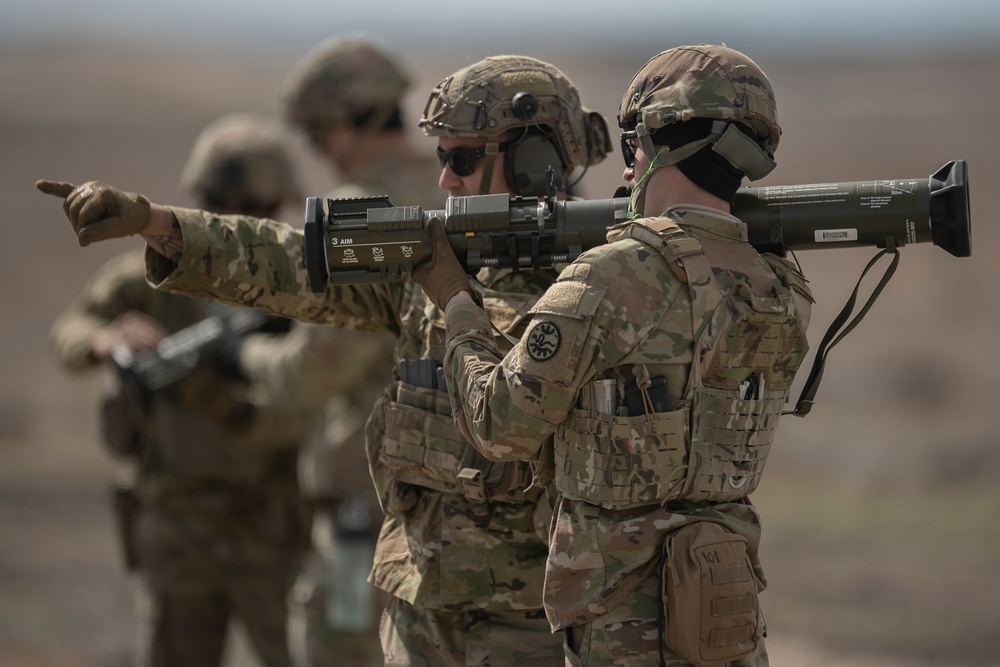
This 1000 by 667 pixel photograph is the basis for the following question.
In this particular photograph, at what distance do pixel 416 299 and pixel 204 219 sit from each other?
2.29ft

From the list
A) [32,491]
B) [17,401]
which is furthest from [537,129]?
[17,401]

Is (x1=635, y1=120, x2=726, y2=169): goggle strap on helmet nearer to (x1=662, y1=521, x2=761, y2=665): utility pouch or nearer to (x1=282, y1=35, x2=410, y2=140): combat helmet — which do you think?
(x1=662, y1=521, x2=761, y2=665): utility pouch

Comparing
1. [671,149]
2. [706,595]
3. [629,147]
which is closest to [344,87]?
[629,147]

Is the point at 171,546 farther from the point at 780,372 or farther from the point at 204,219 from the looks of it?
the point at 780,372

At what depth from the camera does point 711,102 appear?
12.2ft

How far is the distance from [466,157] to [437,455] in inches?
35.9

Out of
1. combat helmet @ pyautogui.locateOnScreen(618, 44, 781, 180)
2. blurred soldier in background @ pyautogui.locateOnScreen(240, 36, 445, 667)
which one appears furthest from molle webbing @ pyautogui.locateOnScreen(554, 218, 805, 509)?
blurred soldier in background @ pyautogui.locateOnScreen(240, 36, 445, 667)

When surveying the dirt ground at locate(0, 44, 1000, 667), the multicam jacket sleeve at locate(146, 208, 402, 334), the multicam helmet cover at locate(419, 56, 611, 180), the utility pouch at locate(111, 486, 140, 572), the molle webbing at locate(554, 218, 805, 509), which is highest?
the multicam helmet cover at locate(419, 56, 611, 180)

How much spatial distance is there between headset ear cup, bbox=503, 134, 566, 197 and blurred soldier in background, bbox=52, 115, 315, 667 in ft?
9.09

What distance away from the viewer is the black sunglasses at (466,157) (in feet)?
15.1

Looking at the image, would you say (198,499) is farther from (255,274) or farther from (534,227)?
(534,227)

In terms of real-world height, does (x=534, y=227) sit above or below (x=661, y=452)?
above

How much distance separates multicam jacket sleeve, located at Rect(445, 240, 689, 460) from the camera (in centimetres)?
361

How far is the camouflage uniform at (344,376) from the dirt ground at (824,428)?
150 cm
